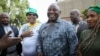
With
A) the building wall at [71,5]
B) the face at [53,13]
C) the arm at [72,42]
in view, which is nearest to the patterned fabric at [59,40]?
the arm at [72,42]

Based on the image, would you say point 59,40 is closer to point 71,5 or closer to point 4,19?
point 4,19

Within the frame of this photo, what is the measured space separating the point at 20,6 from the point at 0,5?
2.11 m

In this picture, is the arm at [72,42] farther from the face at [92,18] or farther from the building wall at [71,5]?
the building wall at [71,5]

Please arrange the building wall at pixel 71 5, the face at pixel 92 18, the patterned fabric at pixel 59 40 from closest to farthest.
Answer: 1. the face at pixel 92 18
2. the patterned fabric at pixel 59 40
3. the building wall at pixel 71 5

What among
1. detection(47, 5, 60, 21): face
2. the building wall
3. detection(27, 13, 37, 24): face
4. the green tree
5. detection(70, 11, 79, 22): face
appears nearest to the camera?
detection(47, 5, 60, 21): face

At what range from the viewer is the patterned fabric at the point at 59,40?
5484mm

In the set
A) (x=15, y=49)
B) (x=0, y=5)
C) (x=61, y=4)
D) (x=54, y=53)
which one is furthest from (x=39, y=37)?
(x=61, y=4)

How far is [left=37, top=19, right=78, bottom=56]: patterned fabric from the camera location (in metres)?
5.48

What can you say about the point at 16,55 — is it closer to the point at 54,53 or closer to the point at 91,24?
the point at 54,53

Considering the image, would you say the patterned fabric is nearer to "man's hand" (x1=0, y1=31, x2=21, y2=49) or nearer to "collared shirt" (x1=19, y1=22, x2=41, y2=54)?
"collared shirt" (x1=19, y1=22, x2=41, y2=54)

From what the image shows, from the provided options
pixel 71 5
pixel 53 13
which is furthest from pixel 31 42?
pixel 71 5

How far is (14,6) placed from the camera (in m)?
22.6

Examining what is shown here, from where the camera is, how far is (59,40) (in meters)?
5.48

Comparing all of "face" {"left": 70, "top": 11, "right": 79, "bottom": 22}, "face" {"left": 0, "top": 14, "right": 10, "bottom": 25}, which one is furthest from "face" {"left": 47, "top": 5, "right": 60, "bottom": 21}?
"face" {"left": 70, "top": 11, "right": 79, "bottom": 22}
